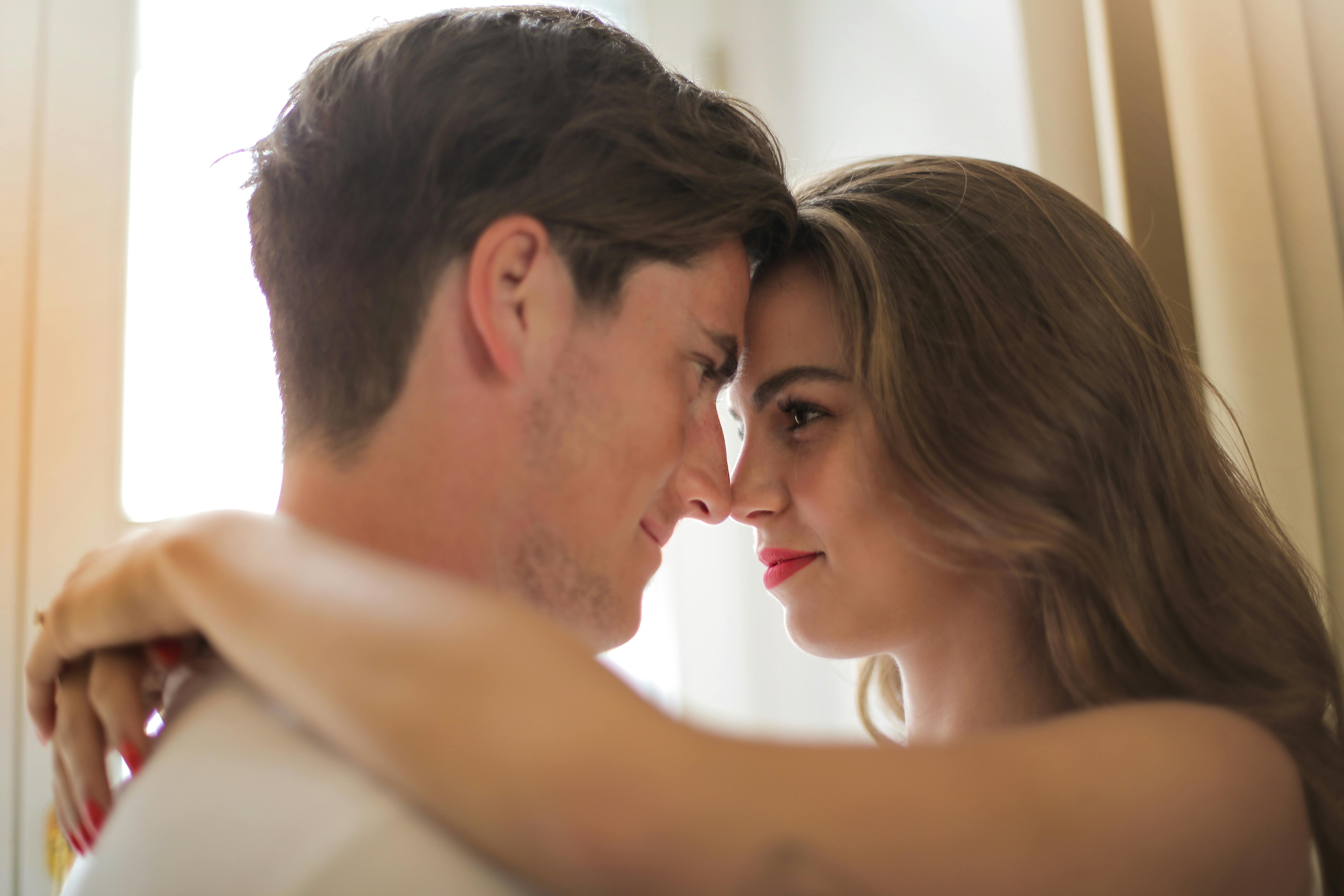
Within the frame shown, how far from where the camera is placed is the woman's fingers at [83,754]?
84 cm

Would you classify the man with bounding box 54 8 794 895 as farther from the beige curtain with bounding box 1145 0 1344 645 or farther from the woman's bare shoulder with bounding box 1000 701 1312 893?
the beige curtain with bounding box 1145 0 1344 645

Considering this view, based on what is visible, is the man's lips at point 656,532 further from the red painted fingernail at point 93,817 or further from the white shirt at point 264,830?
the red painted fingernail at point 93,817

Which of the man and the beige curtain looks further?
the beige curtain

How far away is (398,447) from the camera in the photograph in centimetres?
92

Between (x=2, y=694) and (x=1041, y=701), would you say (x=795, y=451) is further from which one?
(x=2, y=694)

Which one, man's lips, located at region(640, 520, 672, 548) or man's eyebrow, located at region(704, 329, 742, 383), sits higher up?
man's eyebrow, located at region(704, 329, 742, 383)

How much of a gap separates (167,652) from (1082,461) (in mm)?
941

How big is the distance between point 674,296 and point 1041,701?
0.63m

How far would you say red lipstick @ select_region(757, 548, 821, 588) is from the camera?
4.07ft

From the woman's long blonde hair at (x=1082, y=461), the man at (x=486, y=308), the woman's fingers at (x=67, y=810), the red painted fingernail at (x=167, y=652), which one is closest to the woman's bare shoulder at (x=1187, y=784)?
the woman's long blonde hair at (x=1082, y=461)

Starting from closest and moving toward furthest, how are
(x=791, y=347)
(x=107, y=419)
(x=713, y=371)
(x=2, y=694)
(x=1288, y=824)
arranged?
(x=1288, y=824)
(x=713, y=371)
(x=791, y=347)
(x=2, y=694)
(x=107, y=419)

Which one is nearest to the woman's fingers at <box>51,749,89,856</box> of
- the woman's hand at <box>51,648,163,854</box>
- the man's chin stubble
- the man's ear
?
the woman's hand at <box>51,648,163,854</box>

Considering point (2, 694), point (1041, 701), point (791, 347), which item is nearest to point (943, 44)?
point (791, 347)

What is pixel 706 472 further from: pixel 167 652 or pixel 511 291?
pixel 167 652
